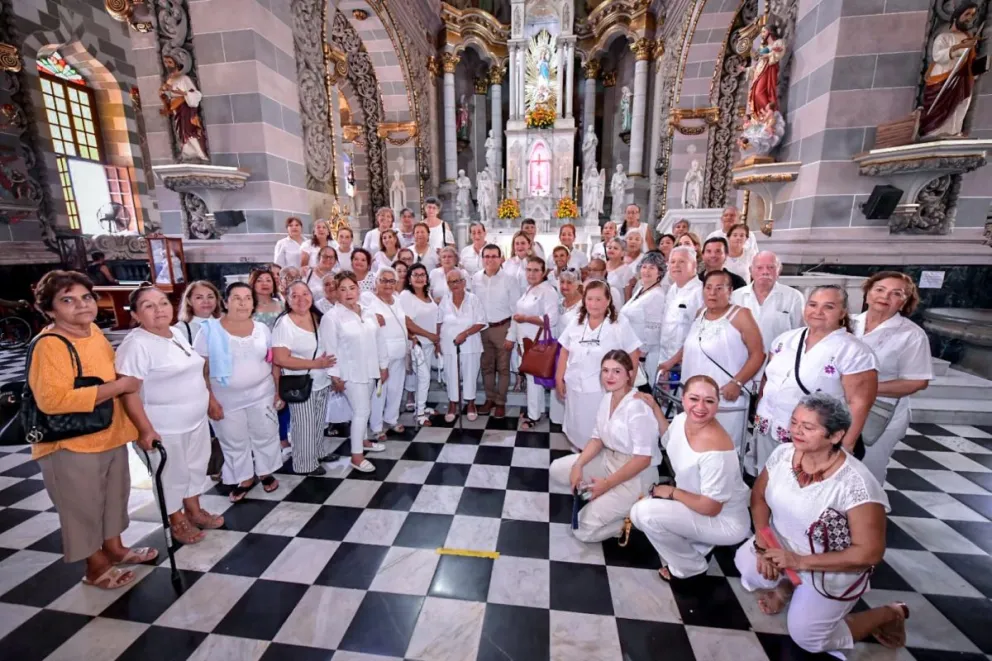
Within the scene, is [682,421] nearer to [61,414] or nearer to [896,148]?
[61,414]

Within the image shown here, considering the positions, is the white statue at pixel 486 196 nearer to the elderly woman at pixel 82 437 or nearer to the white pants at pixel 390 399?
the white pants at pixel 390 399

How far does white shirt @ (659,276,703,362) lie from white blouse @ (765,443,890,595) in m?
1.67

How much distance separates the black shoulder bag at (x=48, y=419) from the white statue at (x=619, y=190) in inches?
544

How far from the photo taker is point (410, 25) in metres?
12.3

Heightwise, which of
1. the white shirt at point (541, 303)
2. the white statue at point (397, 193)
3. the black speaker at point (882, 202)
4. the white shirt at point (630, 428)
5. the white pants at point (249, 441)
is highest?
the white statue at point (397, 193)

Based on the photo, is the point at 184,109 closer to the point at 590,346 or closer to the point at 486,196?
the point at 590,346

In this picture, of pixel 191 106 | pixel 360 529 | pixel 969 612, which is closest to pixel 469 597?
pixel 360 529

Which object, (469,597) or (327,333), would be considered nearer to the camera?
(469,597)

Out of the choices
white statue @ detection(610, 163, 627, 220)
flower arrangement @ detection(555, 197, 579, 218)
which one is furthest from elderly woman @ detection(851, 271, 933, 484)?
flower arrangement @ detection(555, 197, 579, 218)

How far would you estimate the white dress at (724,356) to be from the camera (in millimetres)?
2961

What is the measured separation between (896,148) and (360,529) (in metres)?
7.03

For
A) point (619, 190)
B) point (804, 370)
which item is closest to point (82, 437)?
point (804, 370)

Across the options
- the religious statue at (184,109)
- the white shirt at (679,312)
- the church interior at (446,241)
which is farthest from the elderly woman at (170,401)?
the religious statue at (184,109)

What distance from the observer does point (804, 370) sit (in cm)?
250
